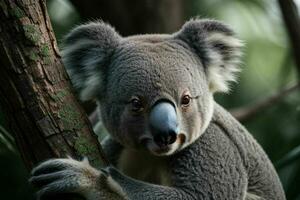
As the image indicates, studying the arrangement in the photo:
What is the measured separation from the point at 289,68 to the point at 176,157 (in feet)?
9.42

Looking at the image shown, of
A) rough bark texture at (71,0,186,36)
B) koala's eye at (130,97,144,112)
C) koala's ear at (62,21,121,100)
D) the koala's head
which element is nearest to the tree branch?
rough bark texture at (71,0,186,36)

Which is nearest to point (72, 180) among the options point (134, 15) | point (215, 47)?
point (215, 47)

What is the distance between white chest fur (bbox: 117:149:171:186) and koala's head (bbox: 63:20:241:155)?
0.84ft

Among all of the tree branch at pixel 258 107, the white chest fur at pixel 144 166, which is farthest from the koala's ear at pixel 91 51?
the tree branch at pixel 258 107

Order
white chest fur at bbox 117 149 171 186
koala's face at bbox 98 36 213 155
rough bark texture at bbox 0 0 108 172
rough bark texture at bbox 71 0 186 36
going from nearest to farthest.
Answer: rough bark texture at bbox 0 0 108 172 < koala's face at bbox 98 36 213 155 < white chest fur at bbox 117 149 171 186 < rough bark texture at bbox 71 0 186 36

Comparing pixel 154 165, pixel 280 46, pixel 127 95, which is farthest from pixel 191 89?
pixel 280 46

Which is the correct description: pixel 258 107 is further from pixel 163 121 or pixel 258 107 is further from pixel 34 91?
pixel 34 91

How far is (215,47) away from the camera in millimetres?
4254

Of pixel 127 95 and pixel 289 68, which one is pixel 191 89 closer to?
pixel 127 95

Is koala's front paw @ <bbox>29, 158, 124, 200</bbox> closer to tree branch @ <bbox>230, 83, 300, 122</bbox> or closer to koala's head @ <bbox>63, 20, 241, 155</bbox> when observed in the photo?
koala's head @ <bbox>63, 20, 241, 155</bbox>

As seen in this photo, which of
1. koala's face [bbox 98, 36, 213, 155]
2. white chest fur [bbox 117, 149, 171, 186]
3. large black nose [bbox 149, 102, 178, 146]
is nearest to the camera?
large black nose [bbox 149, 102, 178, 146]

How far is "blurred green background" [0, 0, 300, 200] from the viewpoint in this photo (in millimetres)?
6136

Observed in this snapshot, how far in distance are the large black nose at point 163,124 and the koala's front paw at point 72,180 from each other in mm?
353

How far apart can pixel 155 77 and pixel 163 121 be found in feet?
A: 1.16
